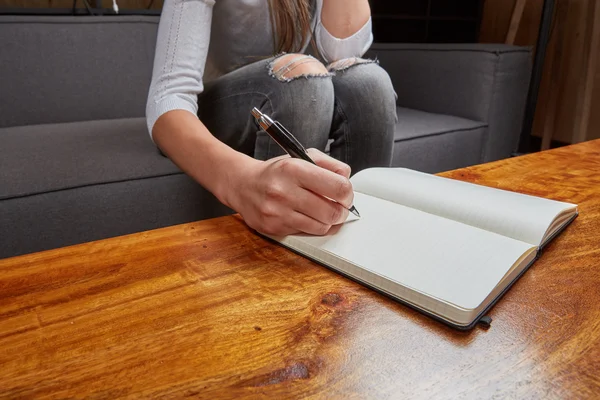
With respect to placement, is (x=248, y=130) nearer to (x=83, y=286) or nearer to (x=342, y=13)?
(x=342, y=13)

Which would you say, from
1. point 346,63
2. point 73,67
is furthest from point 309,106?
point 73,67

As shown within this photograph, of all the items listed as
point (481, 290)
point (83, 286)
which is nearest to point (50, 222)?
point (83, 286)

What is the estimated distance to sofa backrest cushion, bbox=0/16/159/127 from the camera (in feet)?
4.29

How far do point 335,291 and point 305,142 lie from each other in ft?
1.61

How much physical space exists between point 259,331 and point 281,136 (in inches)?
7.9

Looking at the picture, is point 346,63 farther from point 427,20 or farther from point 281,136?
point 427,20

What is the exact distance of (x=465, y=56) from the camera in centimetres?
156

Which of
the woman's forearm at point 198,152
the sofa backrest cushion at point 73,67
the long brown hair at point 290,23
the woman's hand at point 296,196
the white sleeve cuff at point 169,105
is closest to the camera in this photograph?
the woman's hand at point 296,196

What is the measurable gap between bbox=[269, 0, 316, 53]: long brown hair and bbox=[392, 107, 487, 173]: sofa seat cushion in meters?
0.41

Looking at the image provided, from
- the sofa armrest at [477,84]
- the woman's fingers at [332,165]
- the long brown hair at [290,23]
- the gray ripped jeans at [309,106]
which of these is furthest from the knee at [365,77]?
the sofa armrest at [477,84]

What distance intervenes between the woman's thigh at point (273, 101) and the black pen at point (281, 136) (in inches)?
12.4

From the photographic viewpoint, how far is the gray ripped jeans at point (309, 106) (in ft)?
2.64

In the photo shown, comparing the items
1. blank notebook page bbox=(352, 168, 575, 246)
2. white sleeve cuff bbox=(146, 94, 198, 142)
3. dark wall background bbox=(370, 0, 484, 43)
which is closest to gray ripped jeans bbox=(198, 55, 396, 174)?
white sleeve cuff bbox=(146, 94, 198, 142)

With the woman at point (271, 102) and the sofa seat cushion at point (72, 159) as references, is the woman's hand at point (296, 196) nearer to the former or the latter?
the woman at point (271, 102)
